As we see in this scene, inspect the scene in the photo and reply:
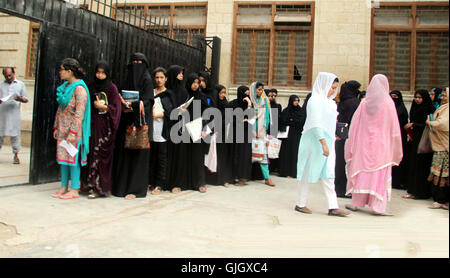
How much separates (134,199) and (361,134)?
2.86 metres

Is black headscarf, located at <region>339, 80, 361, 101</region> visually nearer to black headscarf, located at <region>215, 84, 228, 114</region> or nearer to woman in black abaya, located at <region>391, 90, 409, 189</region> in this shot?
woman in black abaya, located at <region>391, 90, 409, 189</region>

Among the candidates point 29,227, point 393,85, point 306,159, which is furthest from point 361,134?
point 393,85

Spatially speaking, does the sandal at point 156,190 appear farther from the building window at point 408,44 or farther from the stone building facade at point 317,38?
the building window at point 408,44

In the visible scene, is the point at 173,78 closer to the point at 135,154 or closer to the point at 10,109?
the point at 135,154

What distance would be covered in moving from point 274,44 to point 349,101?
162 inches

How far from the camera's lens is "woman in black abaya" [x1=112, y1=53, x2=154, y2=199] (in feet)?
15.8

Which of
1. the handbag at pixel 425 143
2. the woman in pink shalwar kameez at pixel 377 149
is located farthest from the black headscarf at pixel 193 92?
the handbag at pixel 425 143

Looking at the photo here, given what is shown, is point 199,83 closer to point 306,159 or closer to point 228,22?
point 306,159

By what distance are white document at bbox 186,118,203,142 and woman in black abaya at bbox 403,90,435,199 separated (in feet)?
10.8

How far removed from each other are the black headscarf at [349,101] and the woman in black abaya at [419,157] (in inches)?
44.6

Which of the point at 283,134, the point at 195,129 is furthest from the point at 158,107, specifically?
the point at 283,134

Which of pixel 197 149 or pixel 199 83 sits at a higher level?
pixel 199 83

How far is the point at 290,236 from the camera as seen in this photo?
10.8 feet

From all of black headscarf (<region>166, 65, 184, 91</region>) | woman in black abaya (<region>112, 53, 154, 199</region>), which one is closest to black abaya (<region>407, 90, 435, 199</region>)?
black headscarf (<region>166, 65, 184, 91</region>)
